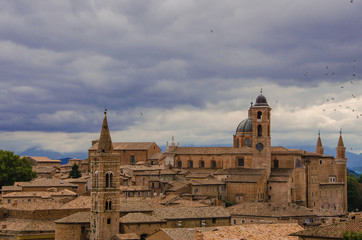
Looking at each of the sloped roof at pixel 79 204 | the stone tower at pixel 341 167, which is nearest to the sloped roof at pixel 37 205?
the sloped roof at pixel 79 204

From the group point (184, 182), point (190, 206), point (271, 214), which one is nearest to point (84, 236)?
point (190, 206)

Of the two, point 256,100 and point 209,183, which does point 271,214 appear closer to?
point 209,183

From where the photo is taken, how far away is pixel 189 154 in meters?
93.8

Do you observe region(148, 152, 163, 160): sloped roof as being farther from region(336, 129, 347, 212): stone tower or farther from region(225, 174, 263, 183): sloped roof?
region(336, 129, 347, 212): stone tower

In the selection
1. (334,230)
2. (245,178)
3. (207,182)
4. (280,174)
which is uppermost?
(280,174)

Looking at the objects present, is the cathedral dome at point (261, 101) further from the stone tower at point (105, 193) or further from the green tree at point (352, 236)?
the green tree at point (352, 236)

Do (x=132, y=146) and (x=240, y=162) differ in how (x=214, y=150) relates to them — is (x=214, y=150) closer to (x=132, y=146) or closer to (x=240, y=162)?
(x=240, y=162)

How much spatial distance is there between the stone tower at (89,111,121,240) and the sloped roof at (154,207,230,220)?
5.19m

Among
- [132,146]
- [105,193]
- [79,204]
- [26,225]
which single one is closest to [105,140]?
[105,193]

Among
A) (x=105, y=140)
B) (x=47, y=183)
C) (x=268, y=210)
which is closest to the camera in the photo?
(x=105, y=140)

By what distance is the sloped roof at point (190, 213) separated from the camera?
179 ft

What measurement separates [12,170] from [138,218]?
38.2m

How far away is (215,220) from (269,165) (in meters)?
32.7

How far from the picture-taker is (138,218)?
5147cm
